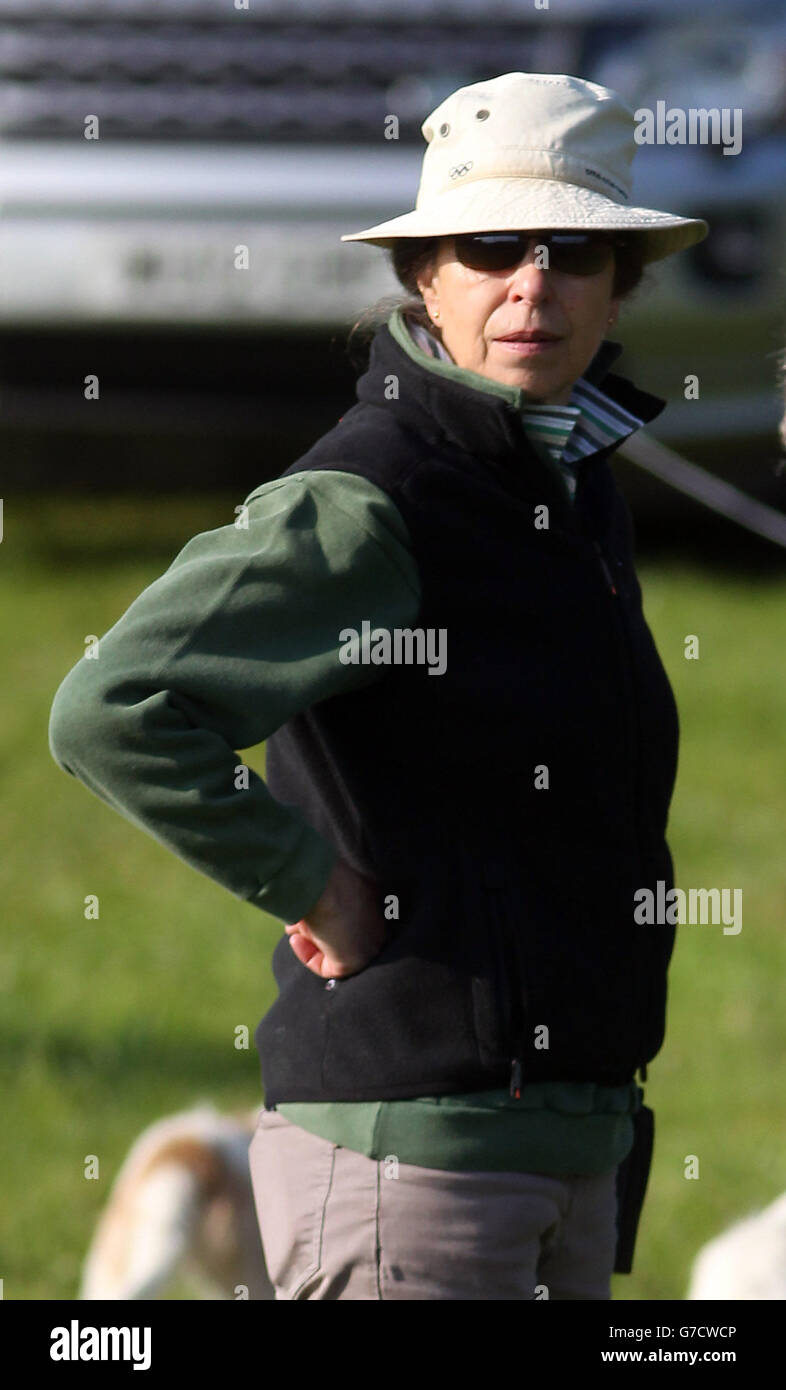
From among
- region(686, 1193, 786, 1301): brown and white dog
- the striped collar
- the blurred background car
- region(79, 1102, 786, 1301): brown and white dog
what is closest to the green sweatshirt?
the striped collar

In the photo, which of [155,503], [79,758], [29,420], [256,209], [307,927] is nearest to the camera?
[79,758]

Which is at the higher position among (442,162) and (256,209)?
(256,209)

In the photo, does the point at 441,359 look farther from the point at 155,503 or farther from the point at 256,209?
the point at 155,503

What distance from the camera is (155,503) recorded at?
28.4 ft

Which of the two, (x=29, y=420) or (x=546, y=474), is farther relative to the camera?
(x=29, y=420)

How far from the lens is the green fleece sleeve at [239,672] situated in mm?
1767

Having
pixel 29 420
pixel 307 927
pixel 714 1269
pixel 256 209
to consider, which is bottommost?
pixel 714 1269

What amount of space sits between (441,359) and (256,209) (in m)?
4.63

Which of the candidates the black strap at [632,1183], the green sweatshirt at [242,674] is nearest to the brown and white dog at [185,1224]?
the black strap at [632,1183]

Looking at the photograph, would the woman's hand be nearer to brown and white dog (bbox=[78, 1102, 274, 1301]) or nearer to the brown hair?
the brown hair

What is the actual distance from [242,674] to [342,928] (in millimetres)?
286

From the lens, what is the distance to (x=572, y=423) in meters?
1.95

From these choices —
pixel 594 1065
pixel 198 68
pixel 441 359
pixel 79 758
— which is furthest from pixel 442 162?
pixel 198 68

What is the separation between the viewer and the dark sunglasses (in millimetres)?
1921
